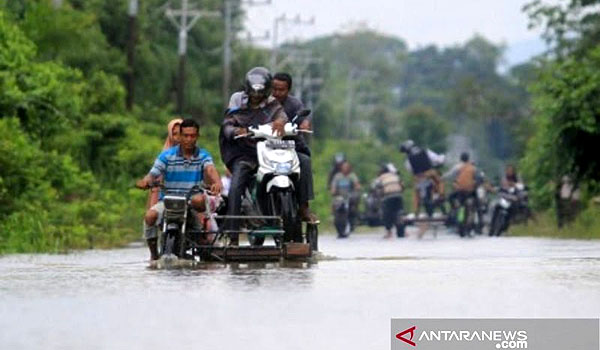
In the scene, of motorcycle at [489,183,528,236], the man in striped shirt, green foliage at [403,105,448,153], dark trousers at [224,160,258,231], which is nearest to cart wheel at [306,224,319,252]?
dark trousers at [224,160,258,231]

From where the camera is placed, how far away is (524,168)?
3662 cm

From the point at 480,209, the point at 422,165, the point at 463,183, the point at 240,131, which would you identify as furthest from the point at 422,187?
the point at 240,131

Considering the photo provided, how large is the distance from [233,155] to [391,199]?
20.1 metres

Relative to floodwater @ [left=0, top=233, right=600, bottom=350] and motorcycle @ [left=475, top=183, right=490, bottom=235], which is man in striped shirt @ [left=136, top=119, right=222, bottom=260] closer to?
→ floodwater @ [left=0, top=233, right=600, bottom=350]

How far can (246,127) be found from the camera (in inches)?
727

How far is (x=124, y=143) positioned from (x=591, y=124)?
10.4m

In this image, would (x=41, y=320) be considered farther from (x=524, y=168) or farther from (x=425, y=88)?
(x=425, y=88)

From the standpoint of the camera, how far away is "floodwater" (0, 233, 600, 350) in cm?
1092

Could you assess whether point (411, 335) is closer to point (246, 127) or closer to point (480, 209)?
point (246, 127)

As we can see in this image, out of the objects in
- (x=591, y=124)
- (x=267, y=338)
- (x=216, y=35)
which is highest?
(x=216, y=35)

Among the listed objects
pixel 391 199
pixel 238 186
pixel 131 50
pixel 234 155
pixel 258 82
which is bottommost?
pixel 391 199

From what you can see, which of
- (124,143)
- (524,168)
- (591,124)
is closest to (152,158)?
(124,143)

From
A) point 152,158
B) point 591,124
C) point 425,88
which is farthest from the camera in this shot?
point 425,88

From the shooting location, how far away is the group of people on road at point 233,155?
58.8ft
